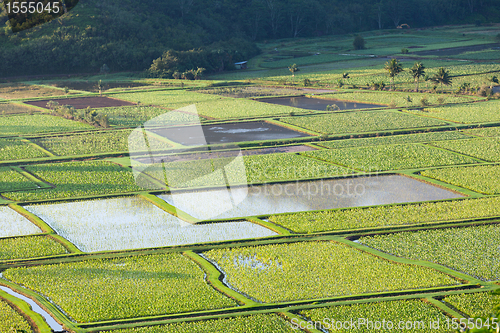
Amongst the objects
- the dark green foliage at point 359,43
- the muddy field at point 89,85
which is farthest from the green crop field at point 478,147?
the dark green foliage at point 359,43

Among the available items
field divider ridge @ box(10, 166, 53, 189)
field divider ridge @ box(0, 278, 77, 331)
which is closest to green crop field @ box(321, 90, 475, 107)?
field divider ridge @ box(10, 166, 53, 189)

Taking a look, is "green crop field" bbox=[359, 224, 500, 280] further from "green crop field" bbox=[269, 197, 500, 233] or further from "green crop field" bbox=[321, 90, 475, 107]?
"green crop field" bbox=[321, 90, 475, 107]

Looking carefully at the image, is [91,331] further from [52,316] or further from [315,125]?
[315,125]

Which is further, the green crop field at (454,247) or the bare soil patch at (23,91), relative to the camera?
the bare soil patch at (23,91)

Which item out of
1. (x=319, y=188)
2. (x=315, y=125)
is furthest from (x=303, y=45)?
(x=319, y=188)

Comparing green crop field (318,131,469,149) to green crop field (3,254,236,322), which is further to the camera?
green crop field (318,131,469,149)

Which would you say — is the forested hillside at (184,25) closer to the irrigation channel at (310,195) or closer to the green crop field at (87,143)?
the green crop field at (87,143)

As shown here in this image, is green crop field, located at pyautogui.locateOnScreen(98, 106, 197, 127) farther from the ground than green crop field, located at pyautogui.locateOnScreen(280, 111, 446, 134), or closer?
farther from the ground
